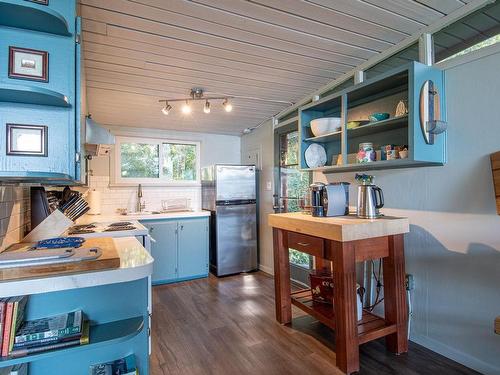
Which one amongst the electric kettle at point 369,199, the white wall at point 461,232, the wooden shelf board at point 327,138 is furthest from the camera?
the wooden shelf board at point 327,138

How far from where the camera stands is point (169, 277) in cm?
366

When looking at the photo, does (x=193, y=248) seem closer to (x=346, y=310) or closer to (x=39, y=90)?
(x=346, y=310)

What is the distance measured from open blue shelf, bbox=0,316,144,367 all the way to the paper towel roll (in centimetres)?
278

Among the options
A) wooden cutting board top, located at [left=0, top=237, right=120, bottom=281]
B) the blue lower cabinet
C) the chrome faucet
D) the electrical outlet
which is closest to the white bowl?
the electrical outlet

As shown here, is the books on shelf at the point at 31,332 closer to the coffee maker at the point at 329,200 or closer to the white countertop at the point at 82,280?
the white countertop at the point at 82,280

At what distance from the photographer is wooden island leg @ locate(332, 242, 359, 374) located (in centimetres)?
181

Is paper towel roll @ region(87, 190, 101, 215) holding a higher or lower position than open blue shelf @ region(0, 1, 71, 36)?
lower

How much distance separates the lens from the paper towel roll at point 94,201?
3.67m

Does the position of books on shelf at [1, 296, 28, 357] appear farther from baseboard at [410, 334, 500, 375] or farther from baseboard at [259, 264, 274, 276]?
baseboard at [259, 264, 274, 276]

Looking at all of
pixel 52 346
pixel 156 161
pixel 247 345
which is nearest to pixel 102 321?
pixel 52 346

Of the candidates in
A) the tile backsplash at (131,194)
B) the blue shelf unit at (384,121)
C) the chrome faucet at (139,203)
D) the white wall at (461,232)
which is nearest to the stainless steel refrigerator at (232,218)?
the tile backsplash at (131,194)

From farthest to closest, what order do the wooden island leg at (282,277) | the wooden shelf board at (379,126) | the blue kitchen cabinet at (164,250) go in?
the blue kitchen cabinet at (164,250), the wooden island leg at (282,277), the wooden shelf board at (379,126)

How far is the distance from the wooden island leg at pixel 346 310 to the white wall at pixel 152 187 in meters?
3.02

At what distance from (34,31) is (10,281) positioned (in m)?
0.95
